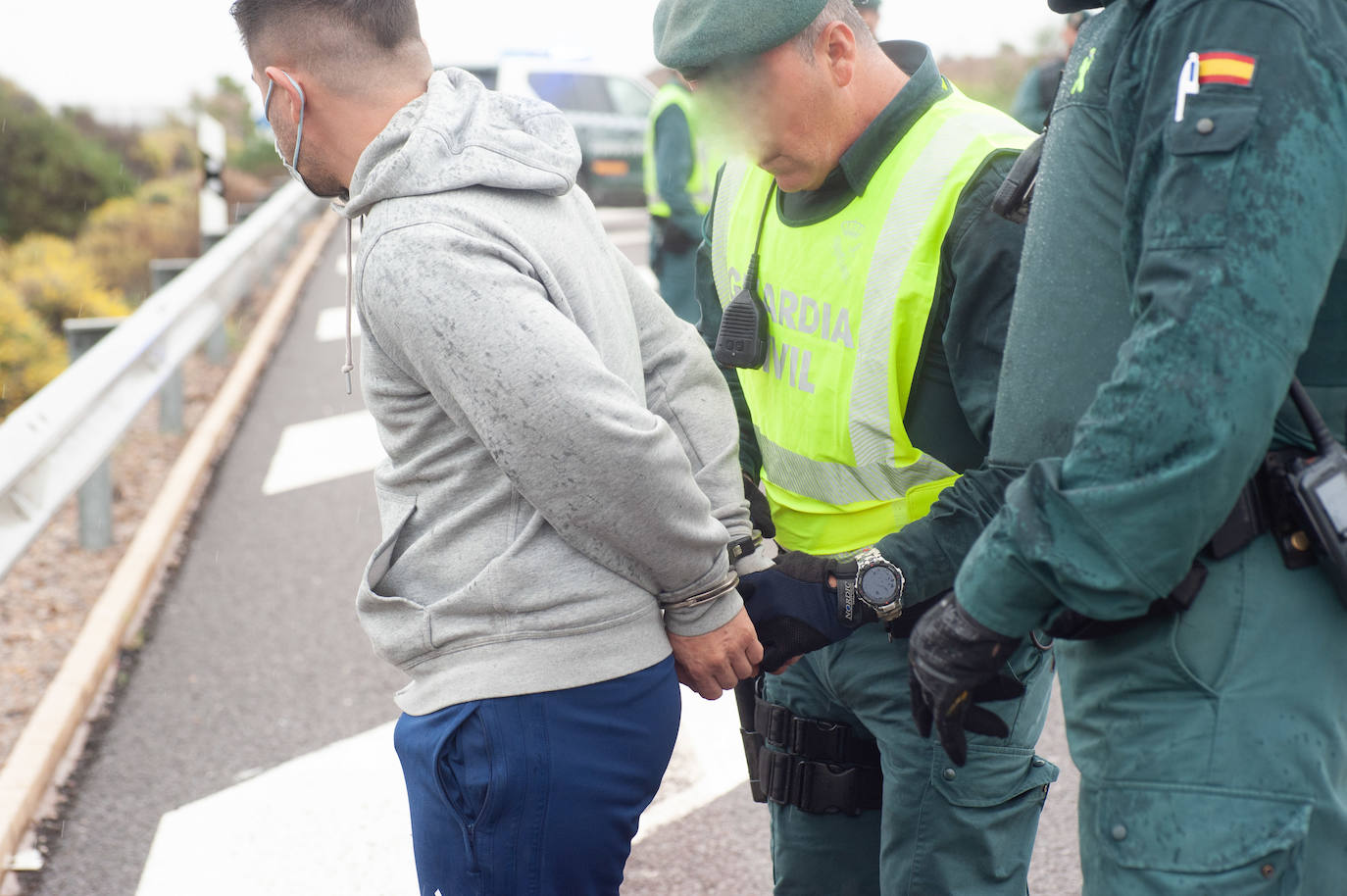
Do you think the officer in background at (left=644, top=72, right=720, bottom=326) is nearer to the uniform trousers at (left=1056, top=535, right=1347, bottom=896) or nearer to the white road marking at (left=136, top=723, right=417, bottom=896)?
the white road marking at (left=136, top=723, right=417, bottom=896)

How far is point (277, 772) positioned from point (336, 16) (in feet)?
8.57

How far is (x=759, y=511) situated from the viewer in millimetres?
2484

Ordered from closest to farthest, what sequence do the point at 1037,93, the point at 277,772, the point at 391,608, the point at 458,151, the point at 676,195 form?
the point at 458,151 → the point at 391,608 → the point at 277,772 → the point at 676,195 → the point at 1037,93

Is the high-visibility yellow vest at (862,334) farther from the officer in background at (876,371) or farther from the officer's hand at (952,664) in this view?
the officer's hand at (952,664)

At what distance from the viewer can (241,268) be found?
8.47 metres

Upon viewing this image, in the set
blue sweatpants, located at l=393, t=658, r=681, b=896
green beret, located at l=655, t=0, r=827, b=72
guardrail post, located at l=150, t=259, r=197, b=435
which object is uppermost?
green beret, located at l=655, t=0, r=827, b=72

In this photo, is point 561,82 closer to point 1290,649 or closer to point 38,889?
point 38,889

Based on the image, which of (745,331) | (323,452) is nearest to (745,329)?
(745,331)

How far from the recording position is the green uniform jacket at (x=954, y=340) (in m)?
1.98

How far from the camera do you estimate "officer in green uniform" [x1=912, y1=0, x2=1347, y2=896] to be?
133 centimetres

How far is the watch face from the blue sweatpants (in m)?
0.39

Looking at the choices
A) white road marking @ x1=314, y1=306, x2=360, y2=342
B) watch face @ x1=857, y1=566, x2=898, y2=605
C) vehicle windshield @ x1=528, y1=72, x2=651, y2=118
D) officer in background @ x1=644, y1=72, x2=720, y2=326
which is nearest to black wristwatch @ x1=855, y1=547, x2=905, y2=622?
watch face @ x1=857, y1=566, x2=898, y2=605

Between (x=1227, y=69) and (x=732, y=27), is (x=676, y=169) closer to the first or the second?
(x=732, y=27)

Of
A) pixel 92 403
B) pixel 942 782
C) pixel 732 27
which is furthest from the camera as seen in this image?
pixel 92 403
